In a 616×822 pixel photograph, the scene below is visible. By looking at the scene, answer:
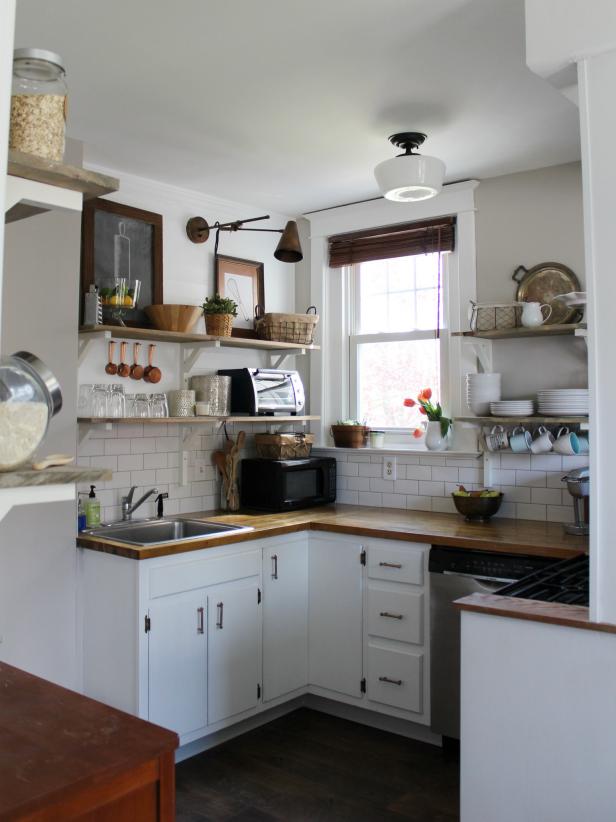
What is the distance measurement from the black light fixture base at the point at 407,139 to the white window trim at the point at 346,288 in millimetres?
680

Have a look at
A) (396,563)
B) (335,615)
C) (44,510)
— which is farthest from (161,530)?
(396,563)

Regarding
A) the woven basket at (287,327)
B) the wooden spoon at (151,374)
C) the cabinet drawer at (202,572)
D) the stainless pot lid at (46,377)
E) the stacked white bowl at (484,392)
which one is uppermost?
the woven basket at (287,327)

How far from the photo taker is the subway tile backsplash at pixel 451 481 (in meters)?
3.70

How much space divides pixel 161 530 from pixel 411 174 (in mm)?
2031

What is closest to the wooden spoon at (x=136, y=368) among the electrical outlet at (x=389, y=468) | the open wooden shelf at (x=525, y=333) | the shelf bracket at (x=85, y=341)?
the shelf bracket at (x=85, y=341)

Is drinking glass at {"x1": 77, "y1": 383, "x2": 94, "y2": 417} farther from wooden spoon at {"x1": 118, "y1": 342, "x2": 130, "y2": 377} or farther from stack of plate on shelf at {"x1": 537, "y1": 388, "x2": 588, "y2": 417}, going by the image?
stack of plate on shelf at {"x1": 537, "y1": 388, "x2": 588, "y2": 417}

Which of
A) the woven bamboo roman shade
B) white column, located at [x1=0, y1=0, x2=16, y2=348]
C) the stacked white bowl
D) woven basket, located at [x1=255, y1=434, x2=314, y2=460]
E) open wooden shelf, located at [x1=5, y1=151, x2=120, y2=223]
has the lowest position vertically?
woven basket, located at [x1=255, y1=434, x2=314, y2=460]

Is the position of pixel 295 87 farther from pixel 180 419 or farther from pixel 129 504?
pixel 129 504

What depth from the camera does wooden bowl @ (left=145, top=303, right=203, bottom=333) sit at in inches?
145

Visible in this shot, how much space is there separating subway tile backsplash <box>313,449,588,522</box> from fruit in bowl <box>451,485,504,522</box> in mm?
124

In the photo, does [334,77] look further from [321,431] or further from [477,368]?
[321,431]

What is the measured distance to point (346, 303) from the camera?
4.55 m

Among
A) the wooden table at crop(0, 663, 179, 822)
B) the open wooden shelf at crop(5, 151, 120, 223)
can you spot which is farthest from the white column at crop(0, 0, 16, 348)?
the wooden table at crop(0, 663, 179, 822)

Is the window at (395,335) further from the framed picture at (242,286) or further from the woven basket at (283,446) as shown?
the framed picture at (242,286)
